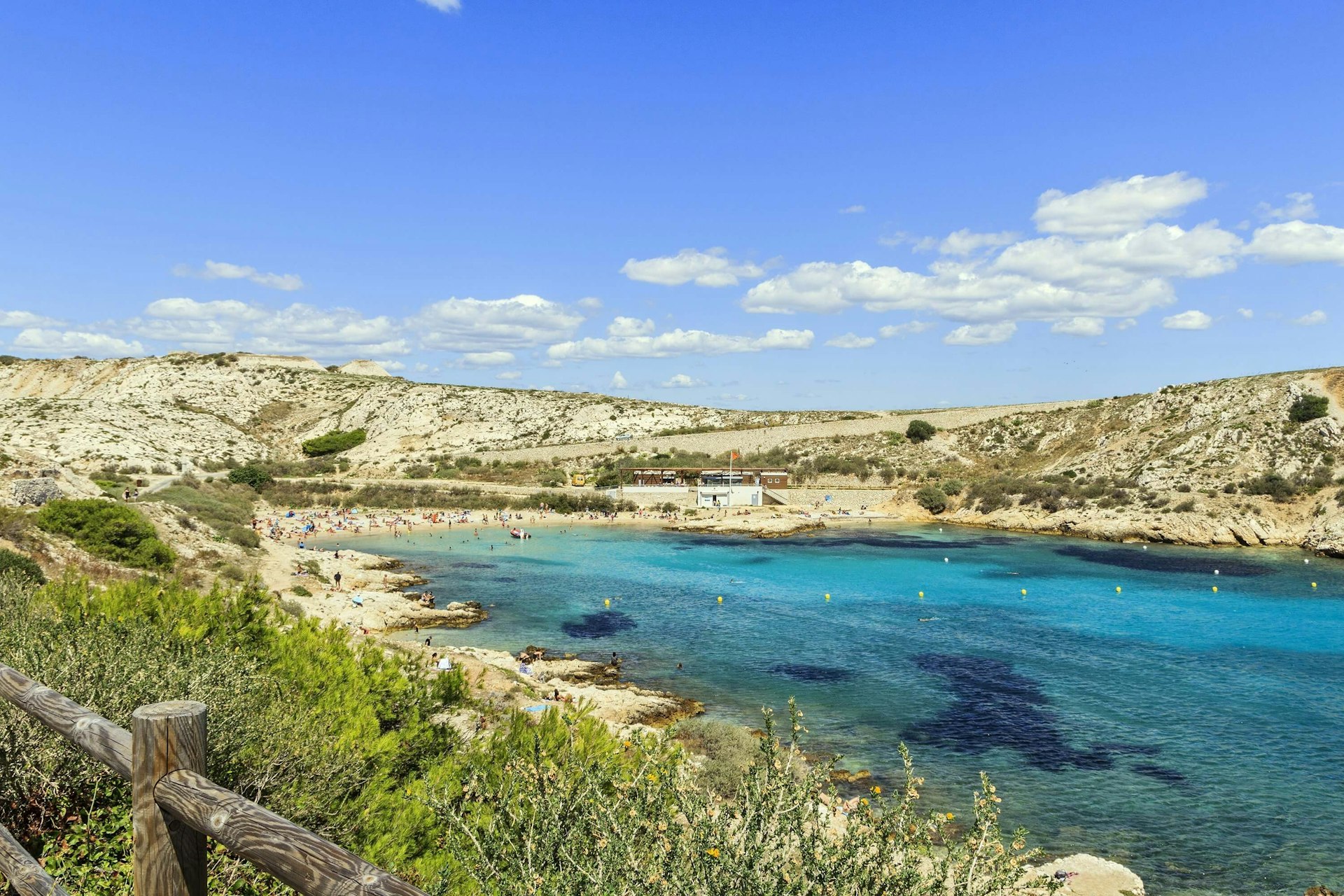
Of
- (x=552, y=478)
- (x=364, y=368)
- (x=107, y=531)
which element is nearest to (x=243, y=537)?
(x=107, y=531)

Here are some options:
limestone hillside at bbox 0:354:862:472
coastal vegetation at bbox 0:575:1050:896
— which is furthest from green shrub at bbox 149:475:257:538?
coastal vegetation at bbox 0:575:1050:896

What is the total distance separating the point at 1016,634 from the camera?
33500 mm

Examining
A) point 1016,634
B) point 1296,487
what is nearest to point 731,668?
point 1016,634

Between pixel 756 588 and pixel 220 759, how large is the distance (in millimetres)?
37516

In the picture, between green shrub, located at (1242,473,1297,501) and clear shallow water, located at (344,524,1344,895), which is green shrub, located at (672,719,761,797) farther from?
green shrub, located at (1242,473,1297,501)

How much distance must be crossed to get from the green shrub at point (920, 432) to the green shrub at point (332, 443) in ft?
214

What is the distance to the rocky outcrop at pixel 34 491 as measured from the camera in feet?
103

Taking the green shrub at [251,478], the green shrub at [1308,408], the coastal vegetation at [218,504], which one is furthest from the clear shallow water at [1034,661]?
the green shrub at [251,478]

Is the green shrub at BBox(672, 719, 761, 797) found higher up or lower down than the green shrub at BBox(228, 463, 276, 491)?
lower down

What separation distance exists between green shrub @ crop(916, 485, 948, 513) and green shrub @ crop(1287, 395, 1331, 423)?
28077 mm

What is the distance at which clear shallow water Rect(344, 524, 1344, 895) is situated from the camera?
1714cm

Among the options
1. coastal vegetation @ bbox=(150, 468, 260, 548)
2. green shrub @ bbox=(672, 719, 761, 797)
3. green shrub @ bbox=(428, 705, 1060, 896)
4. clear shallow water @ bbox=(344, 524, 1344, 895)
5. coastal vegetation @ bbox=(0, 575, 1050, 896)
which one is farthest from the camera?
coastal vegetation @ bbox=(150, 468, 260, 548)

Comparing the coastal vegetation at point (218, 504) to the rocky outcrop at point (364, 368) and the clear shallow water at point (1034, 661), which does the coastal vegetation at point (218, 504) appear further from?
the rocky outcrop at point (364, 368)

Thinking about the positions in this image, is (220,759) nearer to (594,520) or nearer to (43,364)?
(594,520)
